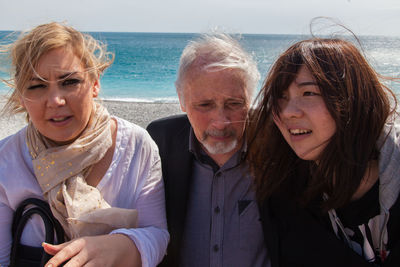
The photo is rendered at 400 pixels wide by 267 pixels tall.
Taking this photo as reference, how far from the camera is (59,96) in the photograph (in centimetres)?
196

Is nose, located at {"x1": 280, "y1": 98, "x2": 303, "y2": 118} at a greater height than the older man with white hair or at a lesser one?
greater

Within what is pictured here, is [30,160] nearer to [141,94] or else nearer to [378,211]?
[378,211]

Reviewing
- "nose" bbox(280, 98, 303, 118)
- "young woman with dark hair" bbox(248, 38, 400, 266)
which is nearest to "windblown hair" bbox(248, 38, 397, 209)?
"young woman with dark hair" bbox(248, 38, 400, 266)

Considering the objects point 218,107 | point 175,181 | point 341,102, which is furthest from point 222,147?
point 341,102

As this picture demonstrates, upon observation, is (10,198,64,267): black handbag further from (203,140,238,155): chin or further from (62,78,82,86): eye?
(203,140,238,155): chin

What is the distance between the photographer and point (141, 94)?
2148 cm

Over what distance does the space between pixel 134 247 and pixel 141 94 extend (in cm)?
2012

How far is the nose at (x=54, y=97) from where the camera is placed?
194 cm

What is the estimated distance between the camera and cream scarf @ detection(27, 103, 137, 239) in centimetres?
A: 190

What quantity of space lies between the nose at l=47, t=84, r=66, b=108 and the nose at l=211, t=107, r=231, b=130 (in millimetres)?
1062

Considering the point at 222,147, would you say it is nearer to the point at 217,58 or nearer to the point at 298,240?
the point at 217,58

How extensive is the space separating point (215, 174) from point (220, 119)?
Result: 420 mm

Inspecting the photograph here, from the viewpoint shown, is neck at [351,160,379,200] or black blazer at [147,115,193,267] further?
black blazer at [147,115,193,267]

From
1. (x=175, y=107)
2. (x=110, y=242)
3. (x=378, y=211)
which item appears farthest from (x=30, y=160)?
(x=175, y=107)
